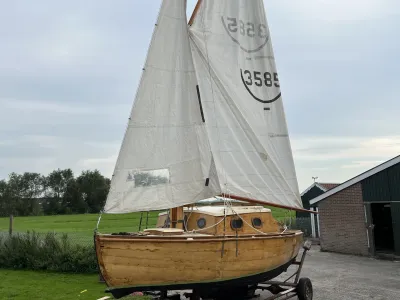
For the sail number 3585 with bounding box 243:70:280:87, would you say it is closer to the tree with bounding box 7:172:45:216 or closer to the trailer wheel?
the trailer wheel

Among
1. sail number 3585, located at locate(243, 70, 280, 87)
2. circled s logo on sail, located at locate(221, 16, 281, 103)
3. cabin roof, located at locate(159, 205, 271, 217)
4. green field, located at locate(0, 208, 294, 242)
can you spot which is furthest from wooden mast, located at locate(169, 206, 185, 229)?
green field, located at locate(0, 208, 294, 242)

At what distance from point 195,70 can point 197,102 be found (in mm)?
950

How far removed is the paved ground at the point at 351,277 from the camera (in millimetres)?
12055

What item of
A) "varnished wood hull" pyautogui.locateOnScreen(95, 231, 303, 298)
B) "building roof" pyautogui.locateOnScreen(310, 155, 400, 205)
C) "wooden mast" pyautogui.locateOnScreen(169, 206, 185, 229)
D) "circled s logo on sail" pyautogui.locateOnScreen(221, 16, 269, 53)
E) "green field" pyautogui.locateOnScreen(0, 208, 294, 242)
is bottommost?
"green field" pyautogui.locateOnScreen(0, 208, 294, 242)

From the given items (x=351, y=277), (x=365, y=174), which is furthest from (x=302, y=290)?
(x=365, y=174)

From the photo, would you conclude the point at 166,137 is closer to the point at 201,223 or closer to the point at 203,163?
the point at 203,163

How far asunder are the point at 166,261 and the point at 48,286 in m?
7.40

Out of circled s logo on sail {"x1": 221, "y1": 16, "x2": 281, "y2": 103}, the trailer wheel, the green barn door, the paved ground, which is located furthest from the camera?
the green barn door

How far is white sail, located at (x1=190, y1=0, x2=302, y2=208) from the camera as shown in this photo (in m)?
10.3

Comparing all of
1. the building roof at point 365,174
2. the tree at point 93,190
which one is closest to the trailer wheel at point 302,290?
the building roof at point 365,174

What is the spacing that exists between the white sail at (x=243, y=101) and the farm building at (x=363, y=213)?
1019 cm

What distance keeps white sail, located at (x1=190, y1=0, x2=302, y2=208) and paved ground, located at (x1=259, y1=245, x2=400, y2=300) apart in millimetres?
3320

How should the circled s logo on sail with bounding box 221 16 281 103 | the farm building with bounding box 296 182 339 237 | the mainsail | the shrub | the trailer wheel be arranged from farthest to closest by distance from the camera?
1. the farm building with bounding box 296 182 339 237
2. the shrub
3. the circled s logo on sail with bounding box 221 16 281 103
4. the trailer wheel
5. the mainsail

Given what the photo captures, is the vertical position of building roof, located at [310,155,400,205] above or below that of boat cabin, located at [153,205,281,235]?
above
